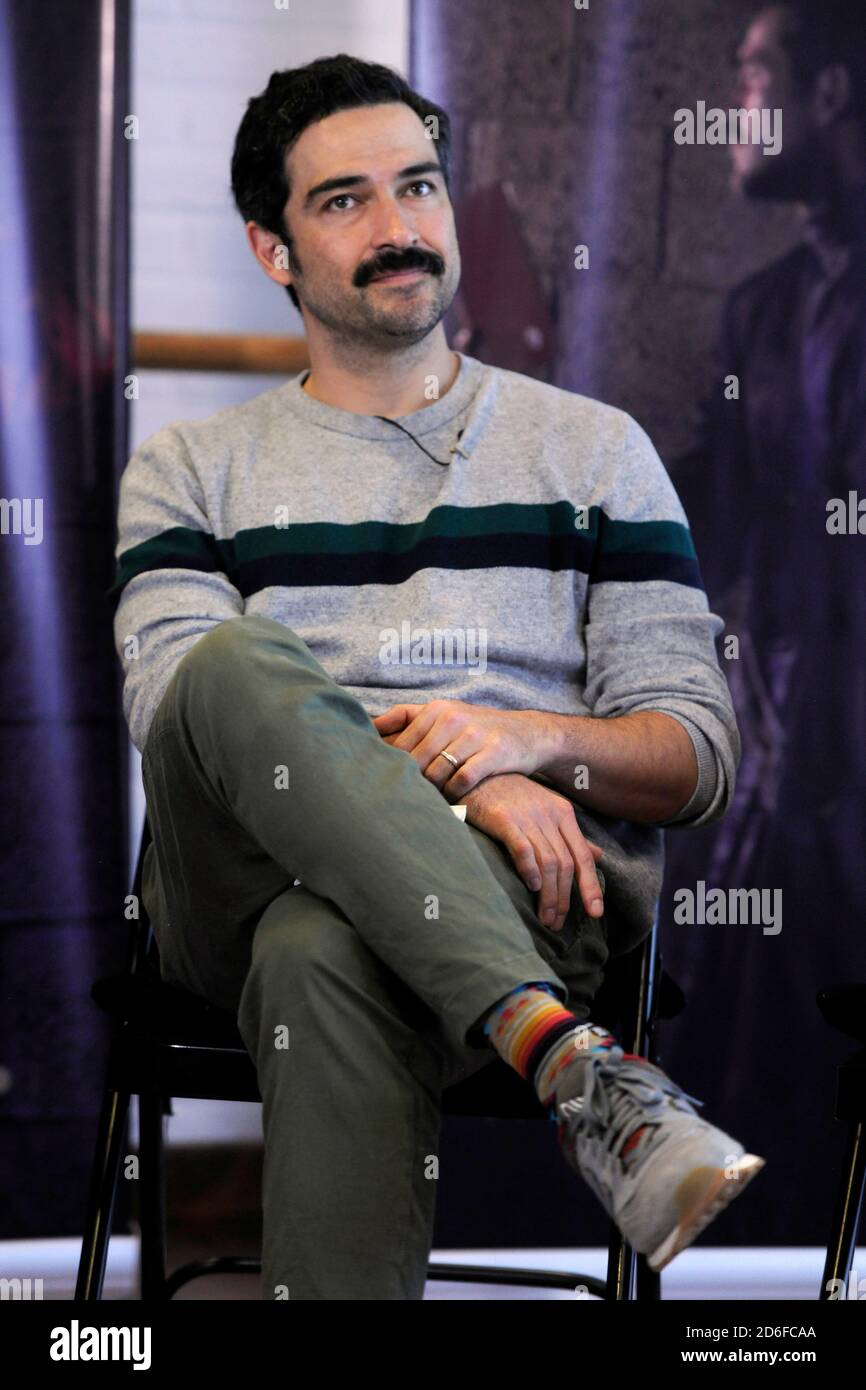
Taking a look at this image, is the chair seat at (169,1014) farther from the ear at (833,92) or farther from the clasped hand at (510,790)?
the ear at (833,92)

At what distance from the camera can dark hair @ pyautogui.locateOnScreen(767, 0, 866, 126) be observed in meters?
2.22

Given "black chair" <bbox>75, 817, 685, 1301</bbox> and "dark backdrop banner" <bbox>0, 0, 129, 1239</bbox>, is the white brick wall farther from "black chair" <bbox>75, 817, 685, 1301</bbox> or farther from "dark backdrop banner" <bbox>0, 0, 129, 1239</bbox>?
"black chair" <bbox>75, 817, 685, 1301</bbox>

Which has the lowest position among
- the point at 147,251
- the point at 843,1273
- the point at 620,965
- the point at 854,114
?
the point at 843,1273

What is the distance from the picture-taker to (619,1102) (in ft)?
3.67

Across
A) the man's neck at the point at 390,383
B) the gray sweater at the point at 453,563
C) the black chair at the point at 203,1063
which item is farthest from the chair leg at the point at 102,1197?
the man's neck at the point at 390,383

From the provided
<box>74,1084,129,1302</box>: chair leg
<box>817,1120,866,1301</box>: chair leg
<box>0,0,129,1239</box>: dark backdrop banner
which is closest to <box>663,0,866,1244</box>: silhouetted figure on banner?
<box>817,1120,866,1301</box>: chair leg

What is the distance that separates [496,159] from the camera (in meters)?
2.22

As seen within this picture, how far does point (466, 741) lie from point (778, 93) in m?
1.23

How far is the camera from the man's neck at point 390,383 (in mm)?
1974

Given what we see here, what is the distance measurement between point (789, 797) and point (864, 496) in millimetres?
451

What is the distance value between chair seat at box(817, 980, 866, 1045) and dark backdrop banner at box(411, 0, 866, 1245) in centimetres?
70

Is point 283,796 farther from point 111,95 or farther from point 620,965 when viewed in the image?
point 111,95

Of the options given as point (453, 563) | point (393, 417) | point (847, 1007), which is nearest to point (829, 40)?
point (393, 417)
